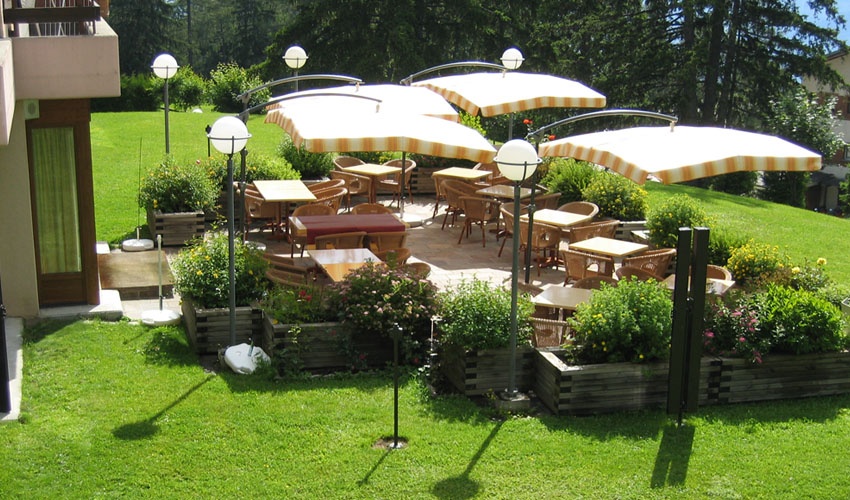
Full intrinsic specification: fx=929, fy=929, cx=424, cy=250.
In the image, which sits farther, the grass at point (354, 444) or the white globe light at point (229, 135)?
the white globe light at point (229, 135)

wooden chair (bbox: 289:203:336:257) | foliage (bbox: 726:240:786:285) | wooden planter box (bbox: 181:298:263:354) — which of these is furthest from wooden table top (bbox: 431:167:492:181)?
wooden planter box (bbox: 181:298:263:354)

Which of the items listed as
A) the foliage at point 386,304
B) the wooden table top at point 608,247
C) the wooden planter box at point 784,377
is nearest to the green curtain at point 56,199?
the foliage at point 386,304

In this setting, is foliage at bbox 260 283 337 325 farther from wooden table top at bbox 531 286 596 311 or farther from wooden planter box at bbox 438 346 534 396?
wooden table top at bbox 531 286 596 311

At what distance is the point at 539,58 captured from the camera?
41750 millimetres

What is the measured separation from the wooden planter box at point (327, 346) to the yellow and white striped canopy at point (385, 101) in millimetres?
3592

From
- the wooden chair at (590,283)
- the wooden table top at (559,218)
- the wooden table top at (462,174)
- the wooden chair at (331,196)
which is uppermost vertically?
the wooden table top at (462,174)

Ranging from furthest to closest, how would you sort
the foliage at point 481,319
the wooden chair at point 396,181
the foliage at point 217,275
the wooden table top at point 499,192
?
the wooden chair at point 396,181 → the wooden table top at point 499,192 → the foliage at point 217,275 → the foliage at point 481,319

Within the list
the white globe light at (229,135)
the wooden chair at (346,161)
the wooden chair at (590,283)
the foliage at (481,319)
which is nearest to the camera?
the foliage at (481,319)

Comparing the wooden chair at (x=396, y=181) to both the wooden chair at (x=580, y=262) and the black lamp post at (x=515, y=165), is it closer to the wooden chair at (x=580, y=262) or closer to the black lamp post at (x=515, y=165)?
the wooden chair at (x=580, y=262)

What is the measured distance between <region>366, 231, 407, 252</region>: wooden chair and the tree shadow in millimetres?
5260

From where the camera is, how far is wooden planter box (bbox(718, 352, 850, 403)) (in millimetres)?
9688

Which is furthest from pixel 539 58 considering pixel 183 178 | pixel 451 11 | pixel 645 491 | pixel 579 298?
pixel 645 491

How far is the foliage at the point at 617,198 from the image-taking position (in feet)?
53.5

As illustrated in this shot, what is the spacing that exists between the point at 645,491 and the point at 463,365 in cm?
247
